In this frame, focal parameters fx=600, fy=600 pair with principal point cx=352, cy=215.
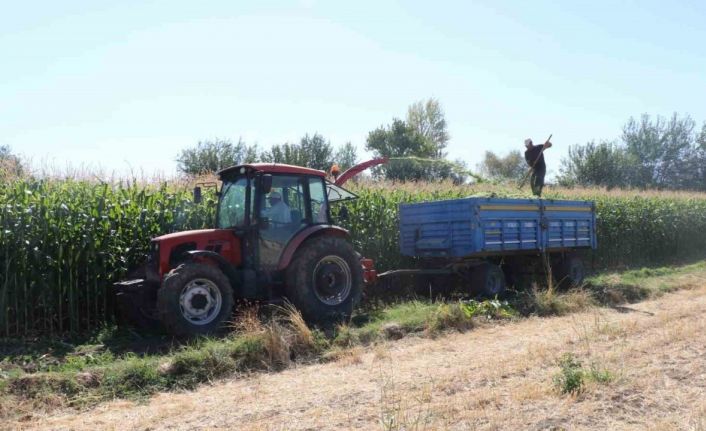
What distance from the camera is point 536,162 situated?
1248 cm

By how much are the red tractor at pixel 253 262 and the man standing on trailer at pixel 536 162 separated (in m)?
5.35

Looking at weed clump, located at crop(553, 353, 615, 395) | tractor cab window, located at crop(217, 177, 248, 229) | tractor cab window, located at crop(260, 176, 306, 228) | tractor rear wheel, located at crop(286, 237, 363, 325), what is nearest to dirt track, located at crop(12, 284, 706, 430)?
weed clump, located at crop(553, 353, 615, 395)

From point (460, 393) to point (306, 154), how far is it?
28.8 m

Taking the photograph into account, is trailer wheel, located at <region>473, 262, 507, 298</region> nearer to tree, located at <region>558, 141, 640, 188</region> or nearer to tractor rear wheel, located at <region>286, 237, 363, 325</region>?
tractor rear wheel, located at <region>286, 237, 363, 325</region>

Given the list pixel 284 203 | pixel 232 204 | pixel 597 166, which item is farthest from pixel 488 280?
pixel 597 166

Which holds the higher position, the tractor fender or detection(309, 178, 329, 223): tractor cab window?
detection(309, 178, 329, 223): tractor cab window

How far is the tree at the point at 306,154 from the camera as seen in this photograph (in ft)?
100

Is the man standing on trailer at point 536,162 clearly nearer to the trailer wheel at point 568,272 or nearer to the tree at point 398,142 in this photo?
the trailer wheel at point 568,272

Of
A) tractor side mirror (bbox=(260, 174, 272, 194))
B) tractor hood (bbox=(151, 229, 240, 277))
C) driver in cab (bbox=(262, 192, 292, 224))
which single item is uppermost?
tractor side mirror (bbox=(260, 174, 272, 194))

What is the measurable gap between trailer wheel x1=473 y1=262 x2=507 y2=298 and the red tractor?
277 centimetres

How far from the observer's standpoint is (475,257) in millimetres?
11047

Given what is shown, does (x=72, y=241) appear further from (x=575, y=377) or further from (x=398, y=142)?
(x=398, y=142)

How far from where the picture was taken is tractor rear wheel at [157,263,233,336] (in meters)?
7.02

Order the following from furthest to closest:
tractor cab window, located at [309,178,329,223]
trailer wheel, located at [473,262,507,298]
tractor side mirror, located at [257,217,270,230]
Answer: trailer wheel, located at [473,262,507,298] < tractor cab window, located at [309,178,329,223] < tractor side mirror, located at [257,217,270,230]
